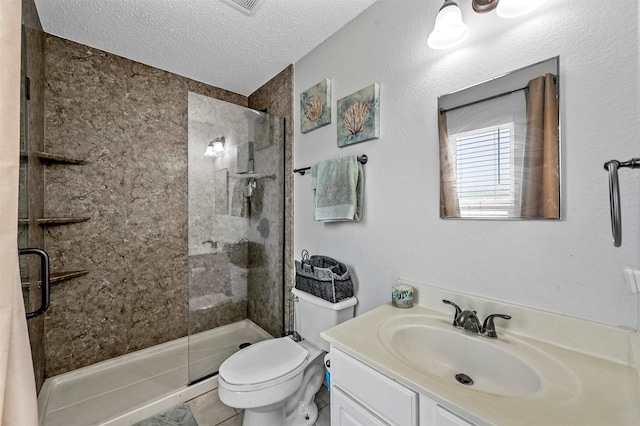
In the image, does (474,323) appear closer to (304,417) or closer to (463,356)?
(463,356)

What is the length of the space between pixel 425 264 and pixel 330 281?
0.50 m

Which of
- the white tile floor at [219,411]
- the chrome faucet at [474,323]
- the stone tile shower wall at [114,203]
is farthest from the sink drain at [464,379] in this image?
the stone tile shower wall at [114,203]

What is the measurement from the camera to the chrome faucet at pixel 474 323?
35.2 inches

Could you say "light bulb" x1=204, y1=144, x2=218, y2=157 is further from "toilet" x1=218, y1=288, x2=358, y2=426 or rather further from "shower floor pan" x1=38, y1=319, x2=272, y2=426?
"shower floor pan" x1=38, y1=319, x2=272, y2=426

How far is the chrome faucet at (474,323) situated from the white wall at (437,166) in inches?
4.7

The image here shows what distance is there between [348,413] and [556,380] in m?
0.63

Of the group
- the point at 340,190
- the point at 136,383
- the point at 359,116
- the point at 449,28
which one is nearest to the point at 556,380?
the point at 340,190

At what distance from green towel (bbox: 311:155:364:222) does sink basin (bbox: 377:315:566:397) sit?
62 centimetres

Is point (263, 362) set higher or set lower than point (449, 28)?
lower

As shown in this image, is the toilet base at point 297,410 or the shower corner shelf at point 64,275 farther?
the shower corner shelf at point 64,275

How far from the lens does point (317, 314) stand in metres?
1.41

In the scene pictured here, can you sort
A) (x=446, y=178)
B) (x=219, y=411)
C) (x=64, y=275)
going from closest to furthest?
(x=446, y=178) < (x=219, y=411) < (x=64, y=275)

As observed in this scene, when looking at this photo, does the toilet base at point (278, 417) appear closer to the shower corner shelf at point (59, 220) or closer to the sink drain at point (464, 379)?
the sink drain at point (464, 379)

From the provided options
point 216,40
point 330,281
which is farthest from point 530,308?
point 216,40
